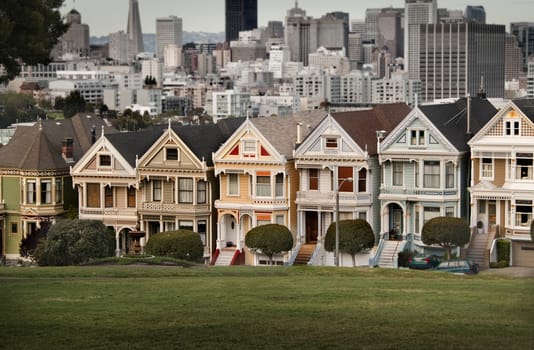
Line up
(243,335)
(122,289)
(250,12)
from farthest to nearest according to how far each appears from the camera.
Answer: (250,12) < (122,289) < (243,335)

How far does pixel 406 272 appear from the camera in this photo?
88.6 ft

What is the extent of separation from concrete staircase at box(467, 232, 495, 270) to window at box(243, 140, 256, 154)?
659cm

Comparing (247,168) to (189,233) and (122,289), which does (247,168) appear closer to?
(189,233)

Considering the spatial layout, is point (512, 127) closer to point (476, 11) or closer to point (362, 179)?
point (362, 179)

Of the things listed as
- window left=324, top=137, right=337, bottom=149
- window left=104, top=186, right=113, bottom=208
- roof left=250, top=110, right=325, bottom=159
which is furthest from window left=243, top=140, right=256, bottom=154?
window left=104, top=186, right=113, bottom=208

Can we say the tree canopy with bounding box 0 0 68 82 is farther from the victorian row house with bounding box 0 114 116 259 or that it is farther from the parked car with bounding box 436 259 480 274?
the victorian row house with bounding box 0 114 116 259

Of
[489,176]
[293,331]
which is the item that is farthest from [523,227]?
[293,331]

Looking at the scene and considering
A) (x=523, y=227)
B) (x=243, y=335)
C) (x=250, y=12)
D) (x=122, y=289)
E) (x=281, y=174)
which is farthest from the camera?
(x=281, y=174)

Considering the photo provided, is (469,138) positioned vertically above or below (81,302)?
above

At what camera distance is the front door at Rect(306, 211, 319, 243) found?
1485 inches

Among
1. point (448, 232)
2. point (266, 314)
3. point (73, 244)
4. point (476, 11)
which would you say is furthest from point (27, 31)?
point (448, 232)

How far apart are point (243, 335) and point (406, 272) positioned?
36.5 ft

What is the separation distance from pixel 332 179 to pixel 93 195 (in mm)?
7530

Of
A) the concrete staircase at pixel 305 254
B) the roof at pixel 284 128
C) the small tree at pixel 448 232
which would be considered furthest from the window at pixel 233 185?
the small tree at pixel 448 232
